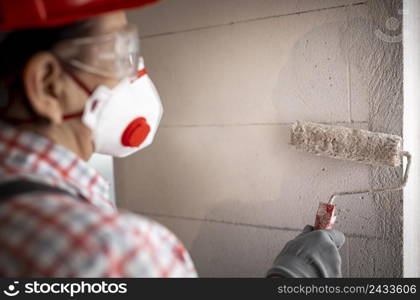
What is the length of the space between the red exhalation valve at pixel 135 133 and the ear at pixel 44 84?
234 mm

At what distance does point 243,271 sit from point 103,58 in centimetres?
102

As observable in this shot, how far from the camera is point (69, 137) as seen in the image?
2.63 ft

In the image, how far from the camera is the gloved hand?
3.61 ft

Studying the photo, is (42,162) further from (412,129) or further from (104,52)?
(412,129)

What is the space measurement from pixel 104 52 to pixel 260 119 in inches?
29.8

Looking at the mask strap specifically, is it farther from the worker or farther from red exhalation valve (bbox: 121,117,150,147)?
red exhalation valve (bbox: 121,117,150,147)

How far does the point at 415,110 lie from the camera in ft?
4.20

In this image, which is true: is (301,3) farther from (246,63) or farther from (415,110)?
(415,110)

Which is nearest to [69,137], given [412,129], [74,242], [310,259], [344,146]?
[74,242]

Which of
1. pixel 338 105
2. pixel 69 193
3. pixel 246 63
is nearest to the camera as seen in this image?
pixel 69 193

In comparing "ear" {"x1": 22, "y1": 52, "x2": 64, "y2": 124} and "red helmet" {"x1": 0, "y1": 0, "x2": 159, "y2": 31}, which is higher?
"red helmet" {"x1": 0, "y1": 0, "x2": 159, "y2": 31}

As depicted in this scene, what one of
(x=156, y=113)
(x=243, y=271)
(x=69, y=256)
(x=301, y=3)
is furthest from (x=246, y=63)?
(x=69, y=256)
